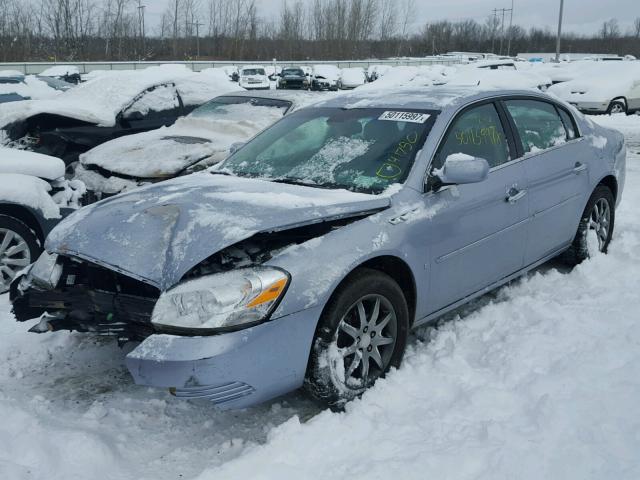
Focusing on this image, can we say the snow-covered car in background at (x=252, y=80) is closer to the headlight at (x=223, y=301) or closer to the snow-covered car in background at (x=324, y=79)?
the snow-covered car in background at (x=324, y=79)

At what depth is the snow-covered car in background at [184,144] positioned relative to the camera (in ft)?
21.9

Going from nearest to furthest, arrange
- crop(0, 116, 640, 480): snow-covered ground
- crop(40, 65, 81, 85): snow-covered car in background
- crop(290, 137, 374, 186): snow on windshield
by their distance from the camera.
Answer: crop(0, 116, 640, 480): snow-covered ground → crop(290, 137, 374, 186): snow on windshield → crop(40, 65, 81, 85): snow-covered car in background

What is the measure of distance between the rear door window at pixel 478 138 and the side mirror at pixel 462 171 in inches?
6.4

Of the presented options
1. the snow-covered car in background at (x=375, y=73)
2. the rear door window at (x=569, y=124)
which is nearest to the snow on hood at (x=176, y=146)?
the rear door window at (x=569, y=124)

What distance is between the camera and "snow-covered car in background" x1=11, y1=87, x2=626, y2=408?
113 inches

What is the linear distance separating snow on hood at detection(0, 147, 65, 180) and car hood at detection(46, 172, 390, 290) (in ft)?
6.63

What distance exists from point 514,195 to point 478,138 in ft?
1.46

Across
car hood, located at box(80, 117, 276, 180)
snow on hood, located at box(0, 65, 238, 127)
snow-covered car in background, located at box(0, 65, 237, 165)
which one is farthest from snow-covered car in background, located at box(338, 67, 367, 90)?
car hood, located at box(80, 117, 276, 180)

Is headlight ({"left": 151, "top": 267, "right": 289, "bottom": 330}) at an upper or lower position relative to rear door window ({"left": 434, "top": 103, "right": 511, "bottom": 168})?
lower

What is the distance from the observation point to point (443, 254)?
146 inches

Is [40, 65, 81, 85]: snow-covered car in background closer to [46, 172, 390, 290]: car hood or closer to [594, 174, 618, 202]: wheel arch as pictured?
[594, 174, 618, 202]: wheel arch

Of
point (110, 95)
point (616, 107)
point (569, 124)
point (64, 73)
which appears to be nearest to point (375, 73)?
point (64, 73)

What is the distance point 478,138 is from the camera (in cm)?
413

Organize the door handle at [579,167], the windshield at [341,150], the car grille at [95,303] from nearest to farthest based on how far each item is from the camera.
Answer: the car grille at [95,303] < the windshield at [341,150] < the door handle at [579,167]
